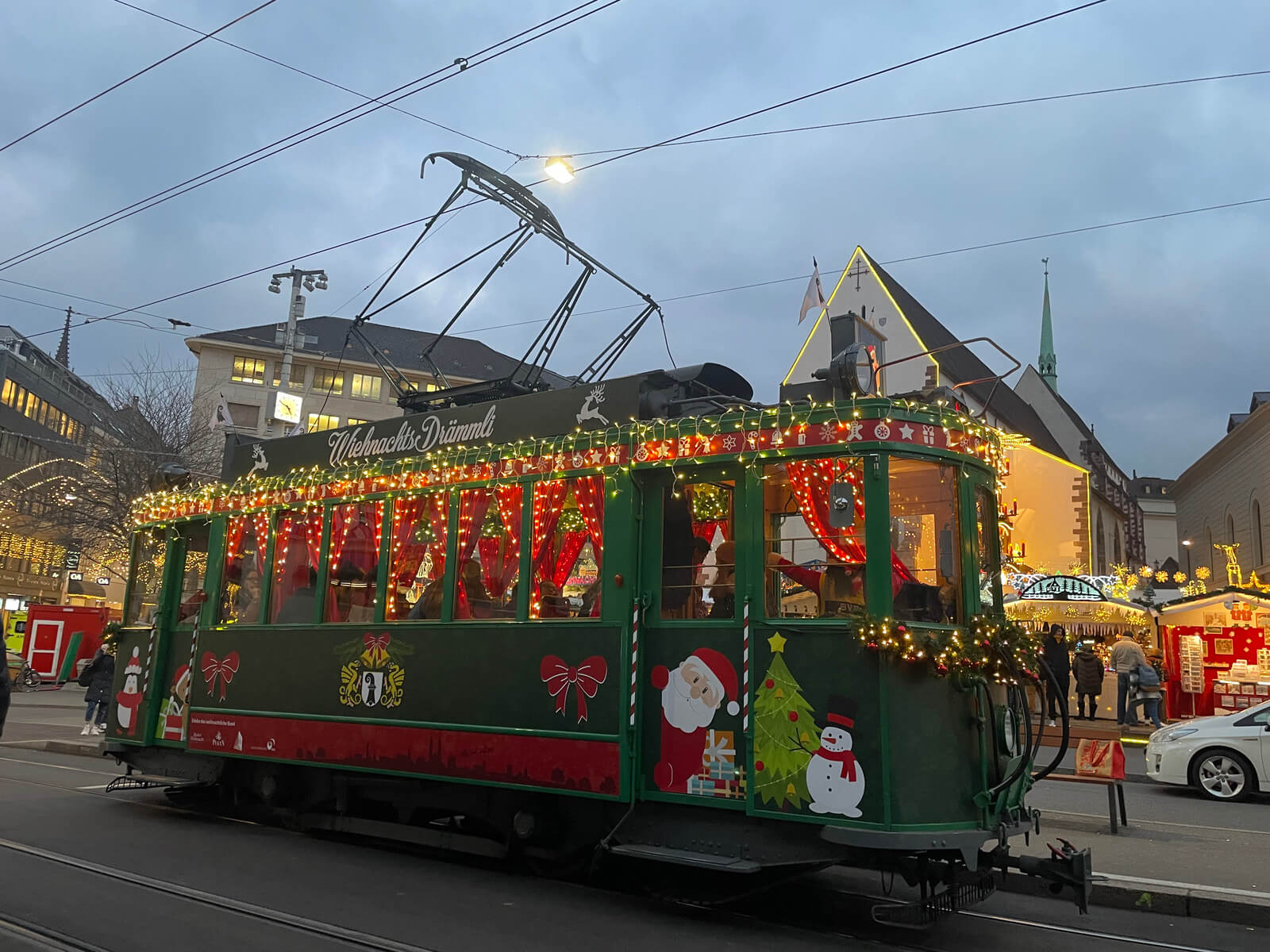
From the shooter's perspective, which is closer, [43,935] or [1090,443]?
[43,935]

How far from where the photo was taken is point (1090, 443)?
5153 cm

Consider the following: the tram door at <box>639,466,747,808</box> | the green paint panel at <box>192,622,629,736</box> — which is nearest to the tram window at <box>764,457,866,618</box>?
the tram door at <box>639,466,747,808</box>

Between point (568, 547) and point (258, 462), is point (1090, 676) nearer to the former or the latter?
point (568, 547)

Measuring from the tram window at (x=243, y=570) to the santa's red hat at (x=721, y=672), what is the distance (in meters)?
4.82

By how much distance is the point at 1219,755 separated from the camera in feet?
40.7

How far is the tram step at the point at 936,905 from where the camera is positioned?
555 centimetres

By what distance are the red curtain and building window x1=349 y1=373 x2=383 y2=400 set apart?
4596 centimetres

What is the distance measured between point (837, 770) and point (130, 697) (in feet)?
25.6

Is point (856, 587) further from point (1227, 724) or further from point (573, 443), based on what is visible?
point (1227, 724)

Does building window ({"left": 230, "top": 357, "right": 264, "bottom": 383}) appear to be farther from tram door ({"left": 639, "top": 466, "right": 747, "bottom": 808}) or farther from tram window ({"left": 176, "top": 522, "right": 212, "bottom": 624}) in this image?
tram door ({"left": 639, "top": 466, "right": 747, "bottom": 808})

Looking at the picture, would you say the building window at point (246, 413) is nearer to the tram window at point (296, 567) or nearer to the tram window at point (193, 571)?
the tram window at point (193, 571)

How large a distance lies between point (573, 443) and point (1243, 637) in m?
18.5

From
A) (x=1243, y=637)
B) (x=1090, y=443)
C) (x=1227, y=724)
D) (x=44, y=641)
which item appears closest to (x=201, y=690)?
(x=1227, y=724)

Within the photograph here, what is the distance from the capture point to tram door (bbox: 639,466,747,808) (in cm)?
636
